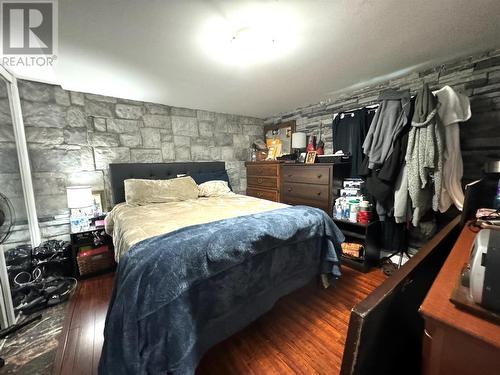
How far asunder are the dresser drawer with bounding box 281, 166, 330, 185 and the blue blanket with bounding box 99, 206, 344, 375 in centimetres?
103

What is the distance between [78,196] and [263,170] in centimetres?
254

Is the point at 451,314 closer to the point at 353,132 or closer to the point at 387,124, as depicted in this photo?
the point at 387,124

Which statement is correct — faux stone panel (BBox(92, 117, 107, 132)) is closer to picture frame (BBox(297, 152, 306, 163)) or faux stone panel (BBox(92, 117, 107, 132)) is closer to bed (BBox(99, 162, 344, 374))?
bed (BBox(99, 162, 344, 374))

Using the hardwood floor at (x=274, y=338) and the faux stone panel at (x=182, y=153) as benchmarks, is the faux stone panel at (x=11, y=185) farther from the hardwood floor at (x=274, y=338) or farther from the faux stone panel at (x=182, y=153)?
the faux stone panel at (x=182, y=153)

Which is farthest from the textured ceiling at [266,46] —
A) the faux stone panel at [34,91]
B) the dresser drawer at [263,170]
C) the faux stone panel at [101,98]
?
the dresser drawer at [263,170]

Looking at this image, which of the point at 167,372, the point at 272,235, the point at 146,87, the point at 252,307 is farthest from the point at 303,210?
the point at 146,87

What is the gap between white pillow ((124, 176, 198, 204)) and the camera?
8.04 ft

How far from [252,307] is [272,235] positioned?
0.52 m

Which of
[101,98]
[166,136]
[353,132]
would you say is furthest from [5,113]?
[353,132]

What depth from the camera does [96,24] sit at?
4.36 ft

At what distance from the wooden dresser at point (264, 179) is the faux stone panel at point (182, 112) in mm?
1306

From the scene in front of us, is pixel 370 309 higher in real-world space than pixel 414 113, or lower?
lower

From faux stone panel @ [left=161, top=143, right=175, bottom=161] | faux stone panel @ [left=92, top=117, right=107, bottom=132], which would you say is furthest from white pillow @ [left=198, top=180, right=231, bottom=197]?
faux stone panel @ [left=92, top=117, right=107, bottom=132]

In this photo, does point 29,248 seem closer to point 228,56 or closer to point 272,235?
point 272,235
